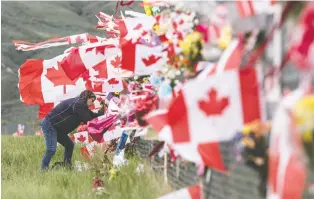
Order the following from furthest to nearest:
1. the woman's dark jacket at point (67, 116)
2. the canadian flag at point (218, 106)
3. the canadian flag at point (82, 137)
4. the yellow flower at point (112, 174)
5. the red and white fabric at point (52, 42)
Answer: the canadian flag at point (82, 137) → the woman's dark jacket at point (67, 116) → the red and white fabric at point (52, 42) → the yellow flower at point (112, 174) → the canadian flag at point (218, 106)

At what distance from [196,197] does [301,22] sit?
103 inches

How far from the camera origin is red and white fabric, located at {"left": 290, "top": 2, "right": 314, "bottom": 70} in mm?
4266

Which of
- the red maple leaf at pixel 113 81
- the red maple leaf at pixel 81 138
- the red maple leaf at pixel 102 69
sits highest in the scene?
the red maple leaf at pixel 102 69

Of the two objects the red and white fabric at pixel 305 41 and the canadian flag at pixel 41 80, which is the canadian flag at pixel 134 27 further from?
the red and white fabric at pixel 305 41

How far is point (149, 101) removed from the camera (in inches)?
302

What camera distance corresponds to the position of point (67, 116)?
1259cm

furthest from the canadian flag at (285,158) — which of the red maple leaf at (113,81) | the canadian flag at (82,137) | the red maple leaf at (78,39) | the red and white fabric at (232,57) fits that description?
the canadian flag at (82,137)

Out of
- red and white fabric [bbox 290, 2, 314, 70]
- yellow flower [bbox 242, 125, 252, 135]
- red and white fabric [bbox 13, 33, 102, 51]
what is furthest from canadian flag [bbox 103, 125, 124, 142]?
red and white fabric [bbox 290, 2, 314, 70]

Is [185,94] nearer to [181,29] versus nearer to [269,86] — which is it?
[269,86]

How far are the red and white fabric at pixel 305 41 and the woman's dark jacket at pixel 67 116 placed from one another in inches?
316

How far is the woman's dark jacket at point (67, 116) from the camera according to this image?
40.3 feet

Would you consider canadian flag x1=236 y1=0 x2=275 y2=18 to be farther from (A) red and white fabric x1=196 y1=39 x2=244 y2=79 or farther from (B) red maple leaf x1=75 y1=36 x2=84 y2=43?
(B) red maple leaf x1=75 y1=36 x2=84 y2=43

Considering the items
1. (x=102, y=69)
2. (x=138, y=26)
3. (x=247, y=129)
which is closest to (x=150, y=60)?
(x=138, y=26)

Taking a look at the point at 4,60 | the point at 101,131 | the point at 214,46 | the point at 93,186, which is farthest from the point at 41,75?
the point at 4,60
